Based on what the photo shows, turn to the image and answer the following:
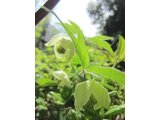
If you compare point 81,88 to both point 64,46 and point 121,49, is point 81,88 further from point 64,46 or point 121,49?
point 121,49

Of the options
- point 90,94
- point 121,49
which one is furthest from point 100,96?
point 121,49

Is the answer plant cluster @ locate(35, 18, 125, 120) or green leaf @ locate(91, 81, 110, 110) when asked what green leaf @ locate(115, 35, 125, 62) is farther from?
green leaf @ locate(91, 81, 110, 110)

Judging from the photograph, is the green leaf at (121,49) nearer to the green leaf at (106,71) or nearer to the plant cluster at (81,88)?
the plant cluster at (81,88)

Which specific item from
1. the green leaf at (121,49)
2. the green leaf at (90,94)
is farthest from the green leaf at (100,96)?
the green leaf at (121,49)

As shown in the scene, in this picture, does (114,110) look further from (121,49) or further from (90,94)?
(121,49)

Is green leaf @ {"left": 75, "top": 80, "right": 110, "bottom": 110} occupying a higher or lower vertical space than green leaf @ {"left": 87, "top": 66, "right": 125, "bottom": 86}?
lower

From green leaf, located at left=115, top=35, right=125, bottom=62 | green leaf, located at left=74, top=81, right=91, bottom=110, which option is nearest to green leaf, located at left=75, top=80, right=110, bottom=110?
green leaf, located at left=74, top=81, right=91, bottom=110

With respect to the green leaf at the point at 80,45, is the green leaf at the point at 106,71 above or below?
below

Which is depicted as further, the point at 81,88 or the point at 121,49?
the point at 121,49

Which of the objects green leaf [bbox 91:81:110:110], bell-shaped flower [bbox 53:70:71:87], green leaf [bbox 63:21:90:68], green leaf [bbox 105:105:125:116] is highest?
green leaf [bbox 63:21:90:68]
